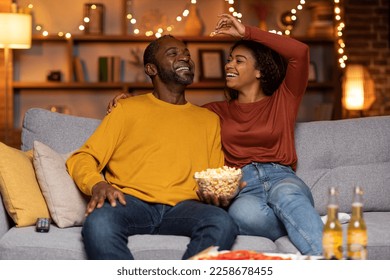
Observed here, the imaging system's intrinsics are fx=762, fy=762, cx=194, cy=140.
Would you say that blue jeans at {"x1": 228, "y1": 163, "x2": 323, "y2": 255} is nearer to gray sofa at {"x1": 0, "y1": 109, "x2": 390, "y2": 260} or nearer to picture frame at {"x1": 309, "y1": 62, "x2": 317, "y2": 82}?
gray sofa at {"x1": 0, "y1": 109, "x2": 390, "y2": 260}

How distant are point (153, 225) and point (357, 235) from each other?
1.00m

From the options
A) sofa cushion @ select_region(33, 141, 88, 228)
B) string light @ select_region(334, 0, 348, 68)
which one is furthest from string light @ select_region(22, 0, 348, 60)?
sofa cushion @ select_region(33, 141, 88, 228)

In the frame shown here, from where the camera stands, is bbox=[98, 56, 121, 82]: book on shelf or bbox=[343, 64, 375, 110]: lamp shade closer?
bbox=[343, 64, 375, 110]: lamp shade

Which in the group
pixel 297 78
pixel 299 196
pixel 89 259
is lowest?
pixel 89 259

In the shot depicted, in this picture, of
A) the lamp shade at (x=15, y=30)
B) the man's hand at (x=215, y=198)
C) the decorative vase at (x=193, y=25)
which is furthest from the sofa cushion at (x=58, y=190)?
the decorative vase at (x=193, y=25)

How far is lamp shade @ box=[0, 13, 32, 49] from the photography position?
6227 mm

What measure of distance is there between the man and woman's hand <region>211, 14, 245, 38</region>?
19 centimetres

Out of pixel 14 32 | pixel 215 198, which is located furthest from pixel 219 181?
pixel 14 32

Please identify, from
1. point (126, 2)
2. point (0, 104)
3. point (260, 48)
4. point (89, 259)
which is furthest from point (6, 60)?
point (89, 259)

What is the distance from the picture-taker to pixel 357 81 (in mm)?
6645

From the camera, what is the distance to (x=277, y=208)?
2.92 metres

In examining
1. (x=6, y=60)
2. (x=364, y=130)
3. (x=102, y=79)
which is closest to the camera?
(x=364, y=130)

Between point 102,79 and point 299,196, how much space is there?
4.12 m

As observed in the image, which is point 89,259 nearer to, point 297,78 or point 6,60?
point 297,78
